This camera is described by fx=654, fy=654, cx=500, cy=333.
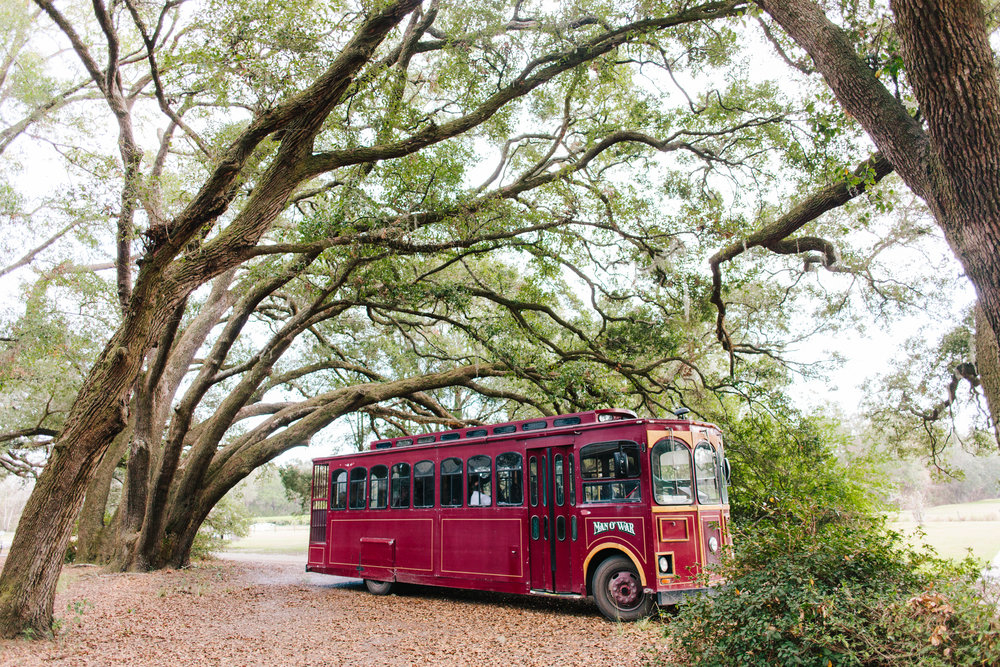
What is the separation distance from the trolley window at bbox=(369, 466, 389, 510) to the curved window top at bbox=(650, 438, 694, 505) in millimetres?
5861

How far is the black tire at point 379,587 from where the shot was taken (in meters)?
12.7

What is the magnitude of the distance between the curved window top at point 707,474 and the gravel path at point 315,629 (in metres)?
2.20

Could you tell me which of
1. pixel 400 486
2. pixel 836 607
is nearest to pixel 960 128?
pixel 836 607

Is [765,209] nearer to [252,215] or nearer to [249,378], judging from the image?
[252,215]

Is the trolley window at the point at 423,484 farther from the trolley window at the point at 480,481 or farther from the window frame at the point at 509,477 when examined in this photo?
the window frame at the point at 509,477

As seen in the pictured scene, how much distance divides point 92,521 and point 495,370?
1226 cm

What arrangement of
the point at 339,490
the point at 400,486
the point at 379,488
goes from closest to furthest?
the point at 400,486
the point at 379,488
the point at 339,490

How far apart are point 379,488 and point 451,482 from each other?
2.14 meters

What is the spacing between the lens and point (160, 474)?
1454 centimetres

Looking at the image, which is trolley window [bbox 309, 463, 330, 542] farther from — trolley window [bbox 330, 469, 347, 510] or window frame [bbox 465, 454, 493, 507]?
window frame [bbox 465, 454, 493, 507]

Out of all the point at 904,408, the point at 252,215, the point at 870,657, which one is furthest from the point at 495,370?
the point at 870,657

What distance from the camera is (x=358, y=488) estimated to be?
44.8 feet

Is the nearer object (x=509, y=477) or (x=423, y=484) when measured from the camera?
(x=509, y=477)

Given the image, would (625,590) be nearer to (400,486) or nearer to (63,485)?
(400,486)
